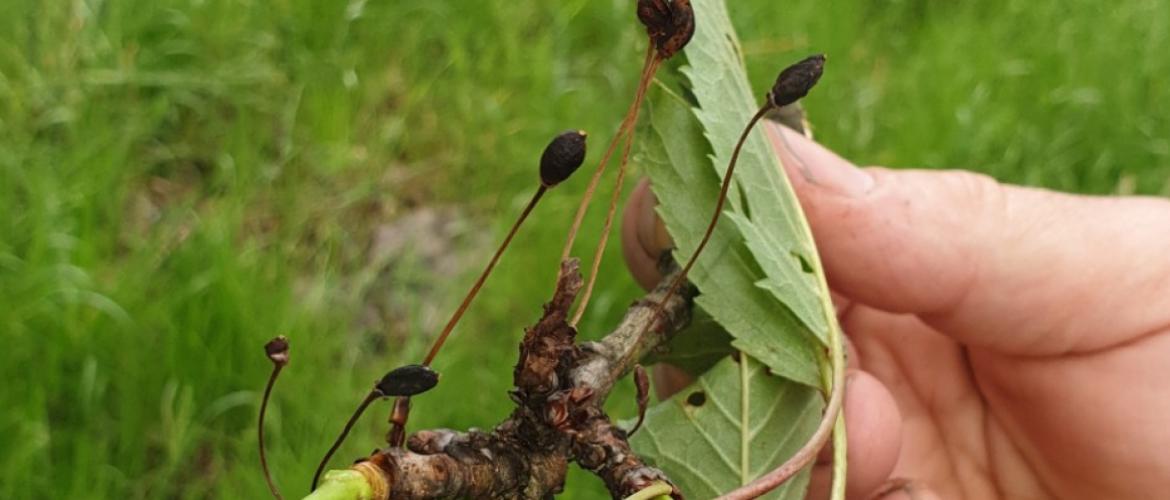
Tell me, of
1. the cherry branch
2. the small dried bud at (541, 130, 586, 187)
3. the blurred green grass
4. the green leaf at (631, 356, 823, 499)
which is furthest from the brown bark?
→ the blurred green grass

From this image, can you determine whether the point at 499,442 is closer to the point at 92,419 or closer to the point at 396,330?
the point at 92,419

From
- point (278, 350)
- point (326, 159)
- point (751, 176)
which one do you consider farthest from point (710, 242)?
point (326, 159)

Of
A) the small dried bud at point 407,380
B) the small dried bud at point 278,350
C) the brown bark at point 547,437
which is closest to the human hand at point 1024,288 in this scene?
the brown bark at point 547,437

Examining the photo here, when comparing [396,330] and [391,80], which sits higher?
[391,80]

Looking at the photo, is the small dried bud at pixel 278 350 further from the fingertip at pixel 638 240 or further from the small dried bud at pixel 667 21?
the fingertip at pixel 638 240

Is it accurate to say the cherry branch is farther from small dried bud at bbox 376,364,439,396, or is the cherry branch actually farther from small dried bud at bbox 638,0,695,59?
small dried bud at bbox 638,0,695,59

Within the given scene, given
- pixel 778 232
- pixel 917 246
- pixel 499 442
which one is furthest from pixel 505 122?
pixel 499 442
